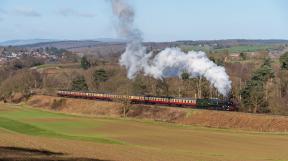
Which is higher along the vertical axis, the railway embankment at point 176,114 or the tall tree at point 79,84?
the tall tree at point 79,84

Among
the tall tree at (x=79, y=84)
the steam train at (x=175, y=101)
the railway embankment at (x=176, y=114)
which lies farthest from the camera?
the tall tree at (x=79, y=84)

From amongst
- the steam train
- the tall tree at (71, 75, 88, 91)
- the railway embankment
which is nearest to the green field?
the railway embankment

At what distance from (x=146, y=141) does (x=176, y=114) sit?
116ft

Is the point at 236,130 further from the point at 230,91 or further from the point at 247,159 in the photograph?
the point at 247,159

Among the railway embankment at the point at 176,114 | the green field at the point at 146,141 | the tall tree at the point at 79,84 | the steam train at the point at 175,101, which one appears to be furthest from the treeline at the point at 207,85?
the green field at the point at 146,141

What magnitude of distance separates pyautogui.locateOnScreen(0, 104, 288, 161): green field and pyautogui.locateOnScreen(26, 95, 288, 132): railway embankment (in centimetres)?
339

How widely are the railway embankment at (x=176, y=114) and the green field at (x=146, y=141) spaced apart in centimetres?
339

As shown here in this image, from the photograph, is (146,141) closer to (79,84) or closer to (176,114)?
(176,114)

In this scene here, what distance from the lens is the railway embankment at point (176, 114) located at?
79875mm

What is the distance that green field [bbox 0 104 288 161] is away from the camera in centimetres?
4747

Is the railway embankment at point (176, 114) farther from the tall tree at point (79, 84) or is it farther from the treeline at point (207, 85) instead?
the tall tree at point (79, 84)

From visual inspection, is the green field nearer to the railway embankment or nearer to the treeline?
the railway embankment

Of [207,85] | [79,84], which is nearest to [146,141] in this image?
[207,85]

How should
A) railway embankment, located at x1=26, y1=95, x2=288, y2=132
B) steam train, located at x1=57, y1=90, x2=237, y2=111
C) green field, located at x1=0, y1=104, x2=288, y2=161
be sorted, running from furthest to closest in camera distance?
steam train, located at x1=57, y1=90, x2=237, y2=111 → railway embankment, located at x1=26, y1=95, x2=288, y2=132 → green field, located at x1=0, y1=104, x2=288, y2=161
